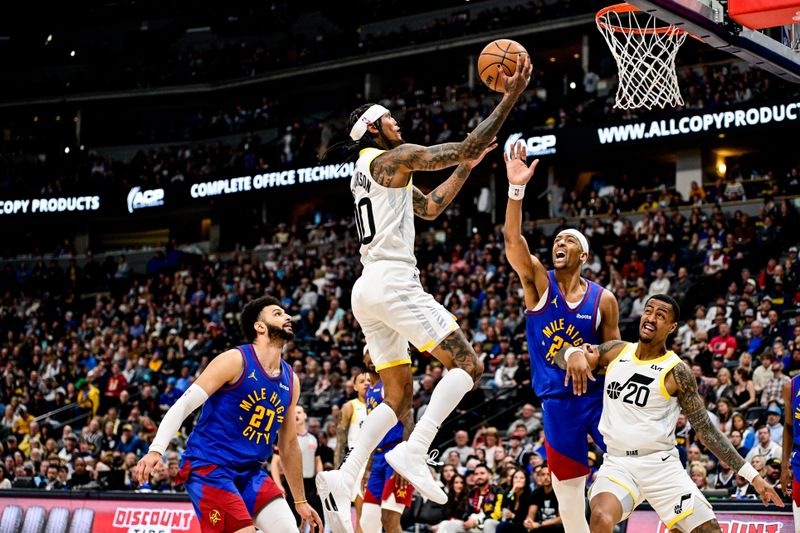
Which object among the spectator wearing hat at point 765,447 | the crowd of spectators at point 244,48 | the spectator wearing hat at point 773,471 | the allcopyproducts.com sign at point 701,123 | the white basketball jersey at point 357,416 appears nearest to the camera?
the white basketball jersey at point 357,416

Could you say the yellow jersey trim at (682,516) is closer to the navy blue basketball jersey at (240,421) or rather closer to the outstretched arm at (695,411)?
the outstretched arm at (695,411)

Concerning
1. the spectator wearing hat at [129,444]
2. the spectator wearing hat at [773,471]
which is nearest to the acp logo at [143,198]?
the spectator wearing hat at [129,444]

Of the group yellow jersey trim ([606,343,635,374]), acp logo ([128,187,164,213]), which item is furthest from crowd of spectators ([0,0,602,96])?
yellow jersey trim ([606,343,635,374])

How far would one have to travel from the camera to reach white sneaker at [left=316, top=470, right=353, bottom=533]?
6.65 meters

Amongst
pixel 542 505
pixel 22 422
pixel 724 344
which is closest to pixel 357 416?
pixel 542 505

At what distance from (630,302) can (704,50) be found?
12.4 meters

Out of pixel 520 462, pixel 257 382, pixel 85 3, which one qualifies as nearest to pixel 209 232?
pixel 85 3

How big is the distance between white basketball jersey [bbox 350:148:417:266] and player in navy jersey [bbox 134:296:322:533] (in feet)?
3.23

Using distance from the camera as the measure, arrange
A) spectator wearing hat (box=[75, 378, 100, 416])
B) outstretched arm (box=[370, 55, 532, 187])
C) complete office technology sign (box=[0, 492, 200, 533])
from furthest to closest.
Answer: spectator wearing hat (box=[75, 378, 100, 416]) → complete office technology sign (box=[0, 492, 200, 533]) → outstretched arm (box=[370, 55, 532, 187])

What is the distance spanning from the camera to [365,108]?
281 inches

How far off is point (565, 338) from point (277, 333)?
7.16 feet

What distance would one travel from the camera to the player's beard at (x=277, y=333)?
7.41 meters

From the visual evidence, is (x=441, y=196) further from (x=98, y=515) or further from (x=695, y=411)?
(x=98, y=515)

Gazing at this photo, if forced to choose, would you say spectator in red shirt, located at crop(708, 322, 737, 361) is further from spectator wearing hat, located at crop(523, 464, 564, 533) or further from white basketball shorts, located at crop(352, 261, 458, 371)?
white basketball shorts, located at crop(352, 261, 458, 371)
